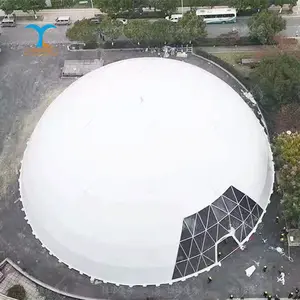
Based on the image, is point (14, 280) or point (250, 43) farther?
point (250, 43)

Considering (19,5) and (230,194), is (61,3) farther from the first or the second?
(230,194)

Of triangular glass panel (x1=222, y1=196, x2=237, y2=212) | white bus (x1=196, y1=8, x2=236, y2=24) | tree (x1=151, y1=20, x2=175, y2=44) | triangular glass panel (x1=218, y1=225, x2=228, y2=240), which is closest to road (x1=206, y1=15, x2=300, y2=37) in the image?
white bus (x1=196, y1=8, x2=236, y2=24)

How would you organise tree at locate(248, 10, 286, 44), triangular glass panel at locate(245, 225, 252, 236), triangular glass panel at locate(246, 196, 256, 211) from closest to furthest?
1. triangular glass panel at locate(246, 196, 256, 211)
2. triangular glass panel at locate(245, 225, 252, 236)
3. tree at locate(248, 10, 286, 44)

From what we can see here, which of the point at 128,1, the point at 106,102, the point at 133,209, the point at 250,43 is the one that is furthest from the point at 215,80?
the point at 128,1

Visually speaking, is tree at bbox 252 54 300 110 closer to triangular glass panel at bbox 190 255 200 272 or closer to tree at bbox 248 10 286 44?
tree at bbox 248 10 286 44

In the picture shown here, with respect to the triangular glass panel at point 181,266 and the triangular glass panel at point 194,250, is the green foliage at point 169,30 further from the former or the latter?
the triangular glass panel at point 181,266

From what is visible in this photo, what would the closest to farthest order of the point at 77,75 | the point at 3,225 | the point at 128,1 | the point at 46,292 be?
the point at 46,292 → the point at 3,225 → the point at 77,75 → the point at 128,1

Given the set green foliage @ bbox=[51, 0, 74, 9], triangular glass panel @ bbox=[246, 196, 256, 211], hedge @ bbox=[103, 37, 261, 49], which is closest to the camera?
triangular glass panel @ bbox=[246, 196, 256, 211]

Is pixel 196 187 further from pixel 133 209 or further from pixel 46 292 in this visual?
pixel 46 292
